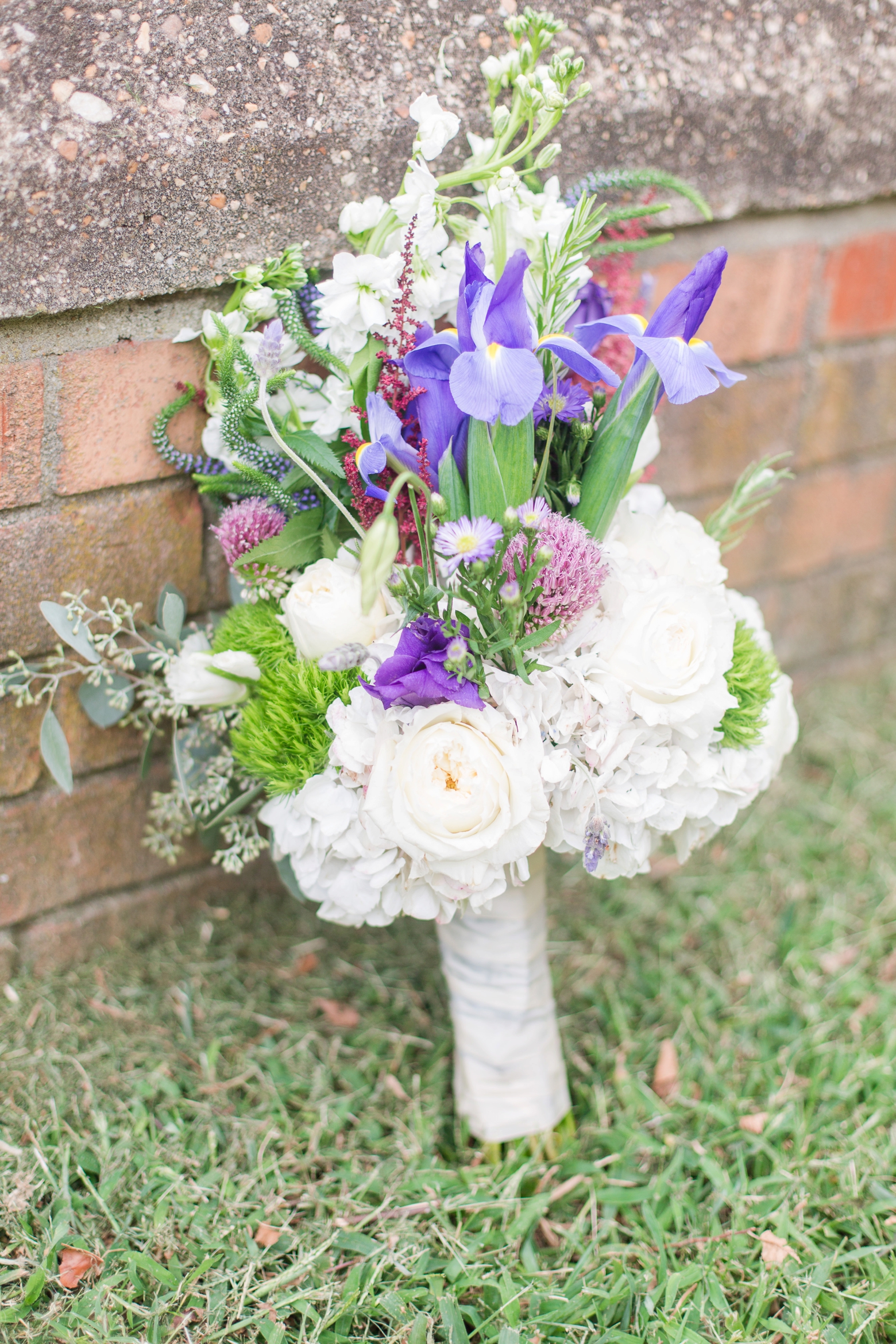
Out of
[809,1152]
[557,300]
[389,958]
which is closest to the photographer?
[557,300]

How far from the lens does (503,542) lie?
34.7 inches

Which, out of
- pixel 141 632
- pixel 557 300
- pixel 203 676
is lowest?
pixel 141 632

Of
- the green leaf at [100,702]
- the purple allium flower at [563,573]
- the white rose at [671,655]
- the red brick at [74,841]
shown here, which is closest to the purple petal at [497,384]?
the purple allium flower at [563,573]

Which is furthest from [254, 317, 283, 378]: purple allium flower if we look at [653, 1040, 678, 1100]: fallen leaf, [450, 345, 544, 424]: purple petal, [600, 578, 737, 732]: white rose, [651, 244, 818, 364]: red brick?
[653, 1040, 678, 1100]: fallen leaf

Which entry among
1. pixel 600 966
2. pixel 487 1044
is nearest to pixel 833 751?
pixel 600 966

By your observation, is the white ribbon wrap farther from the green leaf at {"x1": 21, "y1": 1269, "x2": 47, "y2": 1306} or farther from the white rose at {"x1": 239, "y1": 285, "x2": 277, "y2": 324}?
the white rose at {"x1": 239, "y1": 285, "x2": 277, "y2": 324}

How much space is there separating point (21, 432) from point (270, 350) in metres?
0.32

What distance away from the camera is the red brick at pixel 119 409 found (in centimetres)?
115

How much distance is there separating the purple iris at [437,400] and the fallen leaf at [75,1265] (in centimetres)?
87

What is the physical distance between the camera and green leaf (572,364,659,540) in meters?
1.00

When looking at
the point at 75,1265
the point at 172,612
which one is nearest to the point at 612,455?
the point at 172,612

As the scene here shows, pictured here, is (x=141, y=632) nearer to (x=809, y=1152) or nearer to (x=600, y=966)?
(x=600, y=966)

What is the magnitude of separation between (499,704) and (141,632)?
0.56 metres

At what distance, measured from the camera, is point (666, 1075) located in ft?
4.43
